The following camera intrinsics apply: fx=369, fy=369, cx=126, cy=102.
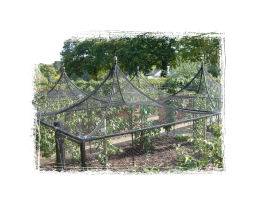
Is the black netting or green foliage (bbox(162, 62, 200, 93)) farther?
green foliage (bbox(162, 62, 200, 93))

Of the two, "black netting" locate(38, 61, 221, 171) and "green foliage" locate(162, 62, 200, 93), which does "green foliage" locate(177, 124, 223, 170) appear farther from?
"green foliage" locate(162, 62, 200, 93)

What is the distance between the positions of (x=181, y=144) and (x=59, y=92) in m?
2.85

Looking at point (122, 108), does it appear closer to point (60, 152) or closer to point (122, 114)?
point (122, 114)

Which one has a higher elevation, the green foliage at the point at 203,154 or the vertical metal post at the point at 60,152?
the vertical metal post at the point at 60,152

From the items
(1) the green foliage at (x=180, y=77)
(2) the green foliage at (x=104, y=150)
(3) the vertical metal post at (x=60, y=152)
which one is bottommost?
(2) the green foliage at (x=104, y=150)

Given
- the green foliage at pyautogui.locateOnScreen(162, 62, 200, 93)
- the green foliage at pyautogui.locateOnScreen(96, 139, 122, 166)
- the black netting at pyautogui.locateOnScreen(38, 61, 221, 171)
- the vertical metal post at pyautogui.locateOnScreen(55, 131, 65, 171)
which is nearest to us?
the vertical metal post at pyautogui.locateOnScreen(55, 131, 65, 171)

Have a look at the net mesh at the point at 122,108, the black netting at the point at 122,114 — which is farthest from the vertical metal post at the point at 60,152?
the net mesh at the point at 122,108

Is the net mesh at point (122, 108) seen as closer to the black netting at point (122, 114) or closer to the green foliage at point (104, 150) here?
the black netting at point (122, 114)

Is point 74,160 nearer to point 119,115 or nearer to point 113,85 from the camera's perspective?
point 113,85

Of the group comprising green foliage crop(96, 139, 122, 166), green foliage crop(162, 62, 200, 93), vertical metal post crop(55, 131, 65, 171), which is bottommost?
green foliage crop(96, 139, 122, 166)

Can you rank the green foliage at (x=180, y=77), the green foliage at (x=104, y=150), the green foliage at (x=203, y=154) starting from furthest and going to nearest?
the green foliage at (x=180, y=77), the green foliage at (x=104, y=150), the green foliage at (x=203, y=154)

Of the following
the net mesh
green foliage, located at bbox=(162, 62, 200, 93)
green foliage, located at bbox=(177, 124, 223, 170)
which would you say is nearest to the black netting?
the net mesh

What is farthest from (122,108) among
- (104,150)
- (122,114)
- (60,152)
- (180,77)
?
(180,77)

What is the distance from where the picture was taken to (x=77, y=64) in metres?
11.1
